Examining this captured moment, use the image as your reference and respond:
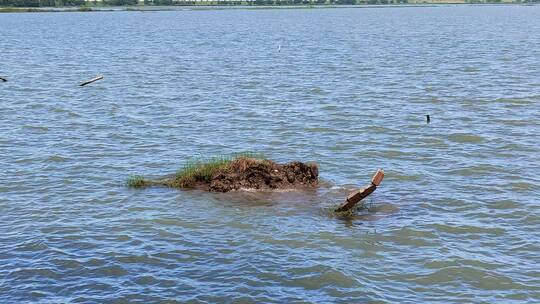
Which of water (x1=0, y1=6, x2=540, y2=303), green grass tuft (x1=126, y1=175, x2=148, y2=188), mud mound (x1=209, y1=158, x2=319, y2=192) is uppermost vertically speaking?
mud mound (x1=209, y1=158, x2=319, y2=192)

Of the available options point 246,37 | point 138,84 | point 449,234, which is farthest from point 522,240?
point 246,37

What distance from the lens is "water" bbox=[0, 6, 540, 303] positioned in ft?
52.2

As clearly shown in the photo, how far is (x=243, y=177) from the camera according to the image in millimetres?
22656

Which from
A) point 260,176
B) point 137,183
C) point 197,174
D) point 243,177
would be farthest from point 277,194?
point 137,183

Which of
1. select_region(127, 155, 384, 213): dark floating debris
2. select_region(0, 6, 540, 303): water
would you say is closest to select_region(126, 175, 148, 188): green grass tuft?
select_region(127, 155, 384, 213): dark floating debris

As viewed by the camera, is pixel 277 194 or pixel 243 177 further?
pixel 243 177

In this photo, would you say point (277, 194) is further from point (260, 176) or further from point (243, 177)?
point (243, 177)

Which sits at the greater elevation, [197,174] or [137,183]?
[197,174]

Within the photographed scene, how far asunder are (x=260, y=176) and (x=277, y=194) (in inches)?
37.9

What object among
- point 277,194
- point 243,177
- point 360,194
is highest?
point 360,194

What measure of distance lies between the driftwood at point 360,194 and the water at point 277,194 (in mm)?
459

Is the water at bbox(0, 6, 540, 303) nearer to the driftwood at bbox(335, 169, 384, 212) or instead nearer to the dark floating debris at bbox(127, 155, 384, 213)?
the driftwood at bbox(335, 169, 384, 212)

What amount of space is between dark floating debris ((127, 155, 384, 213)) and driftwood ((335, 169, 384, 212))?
277 centimetres

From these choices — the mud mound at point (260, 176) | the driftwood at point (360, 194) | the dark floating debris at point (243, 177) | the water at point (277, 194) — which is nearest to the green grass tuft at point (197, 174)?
the dark floating debris at point (243, 177)
